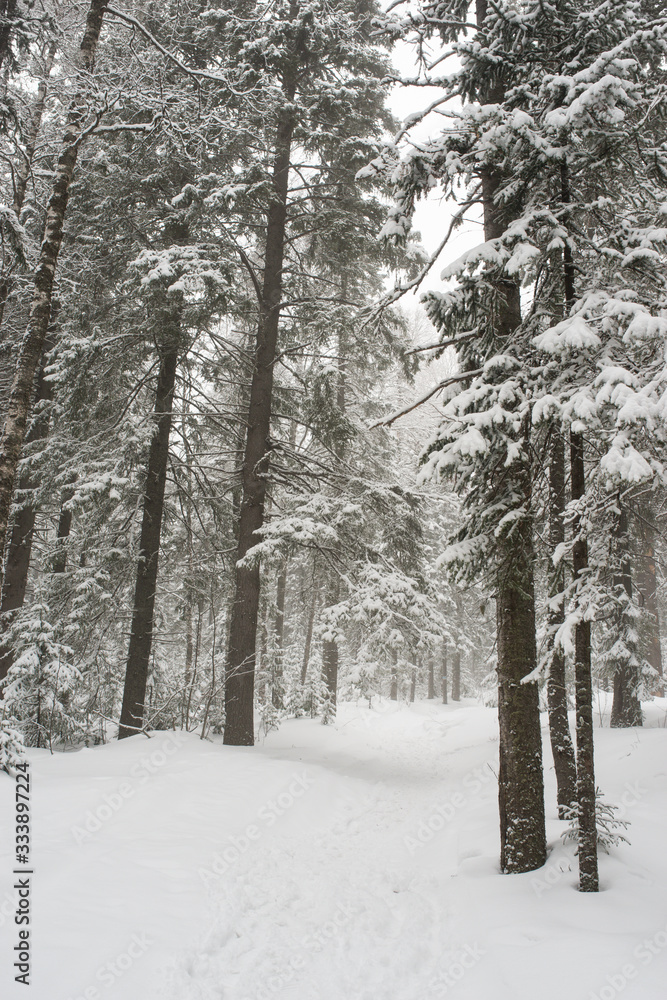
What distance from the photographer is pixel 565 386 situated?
5.00m

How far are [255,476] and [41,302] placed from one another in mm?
4911

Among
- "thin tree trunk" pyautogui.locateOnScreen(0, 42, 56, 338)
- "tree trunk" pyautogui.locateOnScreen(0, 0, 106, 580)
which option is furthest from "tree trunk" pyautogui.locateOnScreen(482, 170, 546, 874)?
"thin tree trunk" pyautogui.locateOnScreen(0, 42, 56, 338)

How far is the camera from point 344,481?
36.2 ft

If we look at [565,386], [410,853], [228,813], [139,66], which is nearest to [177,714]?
[228,813]

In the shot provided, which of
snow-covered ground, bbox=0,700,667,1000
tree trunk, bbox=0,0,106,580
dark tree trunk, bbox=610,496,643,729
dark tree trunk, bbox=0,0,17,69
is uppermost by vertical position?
dark tree trunk, bbox=0,0,17,69

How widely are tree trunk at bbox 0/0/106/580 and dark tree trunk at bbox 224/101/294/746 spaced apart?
3741 mm

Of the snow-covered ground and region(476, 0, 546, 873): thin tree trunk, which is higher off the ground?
region(476, 0, 546, 873): thin tree trunk

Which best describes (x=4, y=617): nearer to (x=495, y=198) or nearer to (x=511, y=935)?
(x=511, y=935)

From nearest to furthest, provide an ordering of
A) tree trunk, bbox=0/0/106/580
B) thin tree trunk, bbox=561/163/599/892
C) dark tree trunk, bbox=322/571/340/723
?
1. thin tree trunk, bbox=561/163/599/892
2. tree trunk, bbox=0/0/106/580
3. dark tree trunk, bbox=322/571/340/723

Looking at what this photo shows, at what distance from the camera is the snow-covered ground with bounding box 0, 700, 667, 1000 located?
145 inches

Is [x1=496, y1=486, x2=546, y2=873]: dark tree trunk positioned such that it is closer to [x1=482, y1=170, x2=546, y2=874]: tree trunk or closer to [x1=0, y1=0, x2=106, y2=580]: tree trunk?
[x1=482, y1=170, x2=546, y2=874]: tree trunk

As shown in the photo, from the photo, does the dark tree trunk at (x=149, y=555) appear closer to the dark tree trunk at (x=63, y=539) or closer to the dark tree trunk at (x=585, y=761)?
the dark tree trunk at (x=63, y=539)

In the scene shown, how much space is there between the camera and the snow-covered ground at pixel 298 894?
3676 mm

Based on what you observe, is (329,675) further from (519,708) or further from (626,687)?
(519,708)
